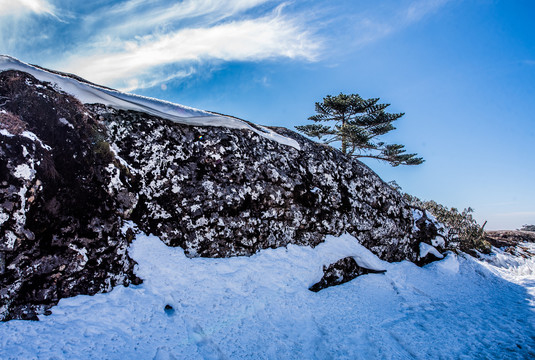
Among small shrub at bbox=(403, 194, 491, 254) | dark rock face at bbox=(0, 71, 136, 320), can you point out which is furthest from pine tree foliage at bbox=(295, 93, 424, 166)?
dark rock face at bbox=(0, 71, 136, 320)

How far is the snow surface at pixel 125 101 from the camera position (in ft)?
15.4

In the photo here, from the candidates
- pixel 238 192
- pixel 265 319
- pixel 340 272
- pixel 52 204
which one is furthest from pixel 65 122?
pixel 340 272

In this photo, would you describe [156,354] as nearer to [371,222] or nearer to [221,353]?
[221,353]

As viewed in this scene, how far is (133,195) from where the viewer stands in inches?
178

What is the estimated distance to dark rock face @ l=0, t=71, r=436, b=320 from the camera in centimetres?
330

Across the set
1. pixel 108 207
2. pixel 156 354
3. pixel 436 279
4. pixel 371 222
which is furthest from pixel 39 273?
pixel 436 279

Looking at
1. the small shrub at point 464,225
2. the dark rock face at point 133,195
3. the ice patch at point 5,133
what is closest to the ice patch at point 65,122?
the dark rock face at point 133,195

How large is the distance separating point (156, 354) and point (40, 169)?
2919mm

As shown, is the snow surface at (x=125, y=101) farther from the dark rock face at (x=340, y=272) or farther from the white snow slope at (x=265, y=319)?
the dark rock face at (x=340, y=272)

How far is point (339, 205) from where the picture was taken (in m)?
6.88

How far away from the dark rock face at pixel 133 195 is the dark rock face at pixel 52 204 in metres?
0.01

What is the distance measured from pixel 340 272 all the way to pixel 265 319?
2.45 meters

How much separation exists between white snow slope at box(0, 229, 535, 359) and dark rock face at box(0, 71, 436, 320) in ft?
0.99

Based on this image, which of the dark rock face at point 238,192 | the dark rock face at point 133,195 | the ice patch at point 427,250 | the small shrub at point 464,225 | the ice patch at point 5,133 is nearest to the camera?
the dark rock face at point 133,195
